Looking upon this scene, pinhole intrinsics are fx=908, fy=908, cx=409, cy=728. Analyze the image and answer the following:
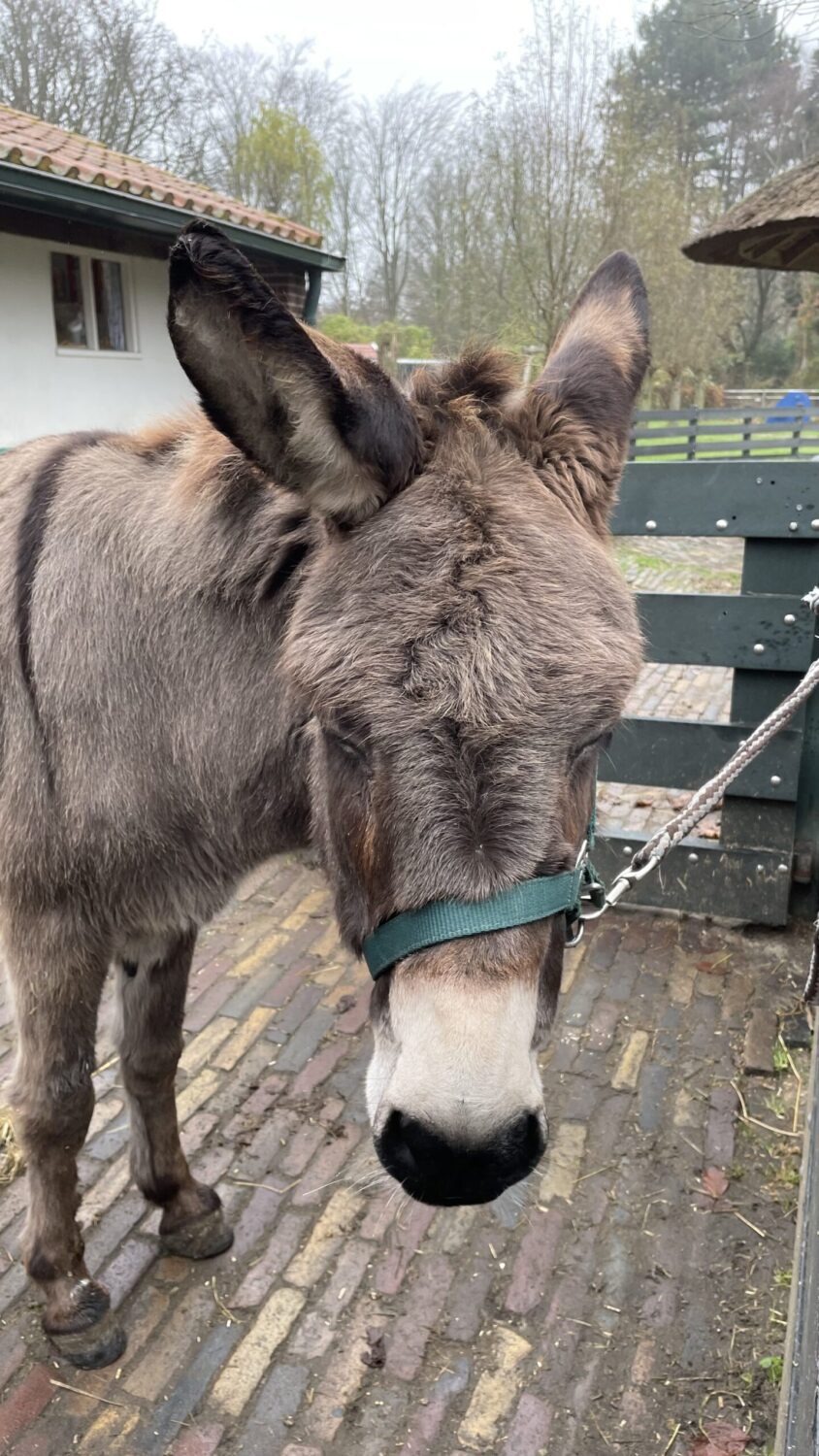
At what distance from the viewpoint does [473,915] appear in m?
1.46

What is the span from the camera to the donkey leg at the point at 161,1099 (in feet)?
9.43

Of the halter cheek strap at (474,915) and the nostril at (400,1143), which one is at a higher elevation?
the halter cheek strap at (474,915)

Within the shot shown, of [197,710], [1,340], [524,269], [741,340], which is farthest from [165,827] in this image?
[741,340]

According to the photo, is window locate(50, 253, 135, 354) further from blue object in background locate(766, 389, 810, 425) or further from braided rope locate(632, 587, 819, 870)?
blue object in background locate(766, 389, 810, 425)

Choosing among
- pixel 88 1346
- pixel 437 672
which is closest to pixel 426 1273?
pixel 88 1346

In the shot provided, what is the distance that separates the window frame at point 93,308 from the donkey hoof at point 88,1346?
1286 cm

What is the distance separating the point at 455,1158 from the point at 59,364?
1360 cm

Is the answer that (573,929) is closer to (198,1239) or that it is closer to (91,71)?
(198,1239)

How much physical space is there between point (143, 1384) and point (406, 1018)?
1.81 metres

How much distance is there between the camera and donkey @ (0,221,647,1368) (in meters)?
1.46

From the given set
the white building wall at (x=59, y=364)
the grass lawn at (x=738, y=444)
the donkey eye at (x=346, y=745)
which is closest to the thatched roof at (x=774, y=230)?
the donkey eye at (x=346, y=745)

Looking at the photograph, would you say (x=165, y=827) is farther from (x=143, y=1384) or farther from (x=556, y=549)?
(x=143, y=1384)

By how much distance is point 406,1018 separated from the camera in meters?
1.48

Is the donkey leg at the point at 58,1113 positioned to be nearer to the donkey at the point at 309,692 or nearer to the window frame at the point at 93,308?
the donkey at the point at 309,692
